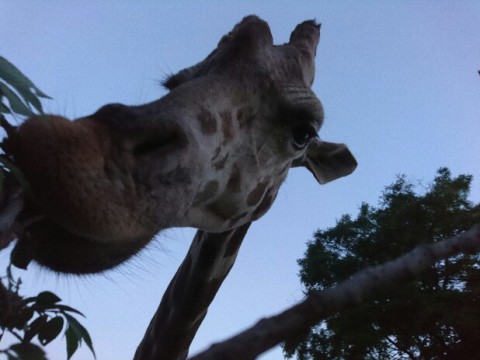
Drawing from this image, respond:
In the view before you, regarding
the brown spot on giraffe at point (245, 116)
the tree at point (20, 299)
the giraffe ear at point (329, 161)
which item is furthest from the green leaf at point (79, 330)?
the giraffe ear at point (329, 161)

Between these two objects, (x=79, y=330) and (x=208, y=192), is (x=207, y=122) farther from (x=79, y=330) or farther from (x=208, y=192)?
(x=79, y=330)

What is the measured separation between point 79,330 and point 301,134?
171 centimetres

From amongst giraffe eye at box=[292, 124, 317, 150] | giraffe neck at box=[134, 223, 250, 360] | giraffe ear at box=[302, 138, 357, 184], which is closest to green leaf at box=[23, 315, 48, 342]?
A: giraffe eye at box=[292, 124, 317, 150]

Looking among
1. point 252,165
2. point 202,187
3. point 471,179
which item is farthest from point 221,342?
point 471,179

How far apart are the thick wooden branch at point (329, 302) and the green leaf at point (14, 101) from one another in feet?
2.29

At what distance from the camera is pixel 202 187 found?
214 cm

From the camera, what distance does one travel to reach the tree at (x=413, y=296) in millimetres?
14367

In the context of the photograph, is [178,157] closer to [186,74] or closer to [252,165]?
[252,165]

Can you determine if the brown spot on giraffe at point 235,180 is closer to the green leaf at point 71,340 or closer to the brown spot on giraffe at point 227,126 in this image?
the brown spot on giraffe at point 227,126

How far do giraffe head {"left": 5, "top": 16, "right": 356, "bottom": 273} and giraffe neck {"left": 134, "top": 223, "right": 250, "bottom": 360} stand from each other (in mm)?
488

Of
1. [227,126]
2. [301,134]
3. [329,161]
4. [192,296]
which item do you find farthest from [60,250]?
[329,161]

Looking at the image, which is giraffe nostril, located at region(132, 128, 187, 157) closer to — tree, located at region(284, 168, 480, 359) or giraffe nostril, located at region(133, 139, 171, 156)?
giraffe nostril, located at region(133, 139, 171, 156)

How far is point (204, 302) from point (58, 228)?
2.08m

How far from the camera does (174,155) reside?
5.79 ft
